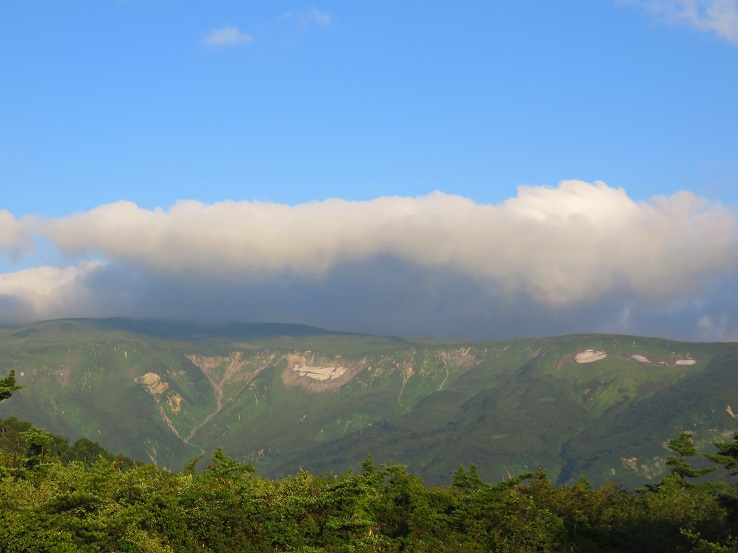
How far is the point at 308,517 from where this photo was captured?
304ft

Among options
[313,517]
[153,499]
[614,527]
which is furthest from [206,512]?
[614,527]

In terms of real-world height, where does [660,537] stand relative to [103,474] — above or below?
below

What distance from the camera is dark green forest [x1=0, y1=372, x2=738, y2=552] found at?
76250 millimetres

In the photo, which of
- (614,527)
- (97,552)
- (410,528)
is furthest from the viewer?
(614,527)

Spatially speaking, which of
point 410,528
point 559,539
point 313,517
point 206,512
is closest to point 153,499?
point 206,512

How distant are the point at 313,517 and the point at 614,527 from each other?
1625 inches

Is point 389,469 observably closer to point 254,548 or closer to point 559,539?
point 559,539

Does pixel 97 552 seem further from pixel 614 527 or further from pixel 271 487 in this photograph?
pixel 614 527

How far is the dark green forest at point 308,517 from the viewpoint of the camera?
76.2 metres

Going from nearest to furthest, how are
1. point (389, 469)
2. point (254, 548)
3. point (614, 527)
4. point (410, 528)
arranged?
point (254, 548)
point (410, 528)
point (614, 527)
point (389, 469)

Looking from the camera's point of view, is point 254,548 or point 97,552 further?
point 254,548

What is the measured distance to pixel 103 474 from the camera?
80.8 m

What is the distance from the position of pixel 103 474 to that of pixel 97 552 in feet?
28.0

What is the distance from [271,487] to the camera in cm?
10181
